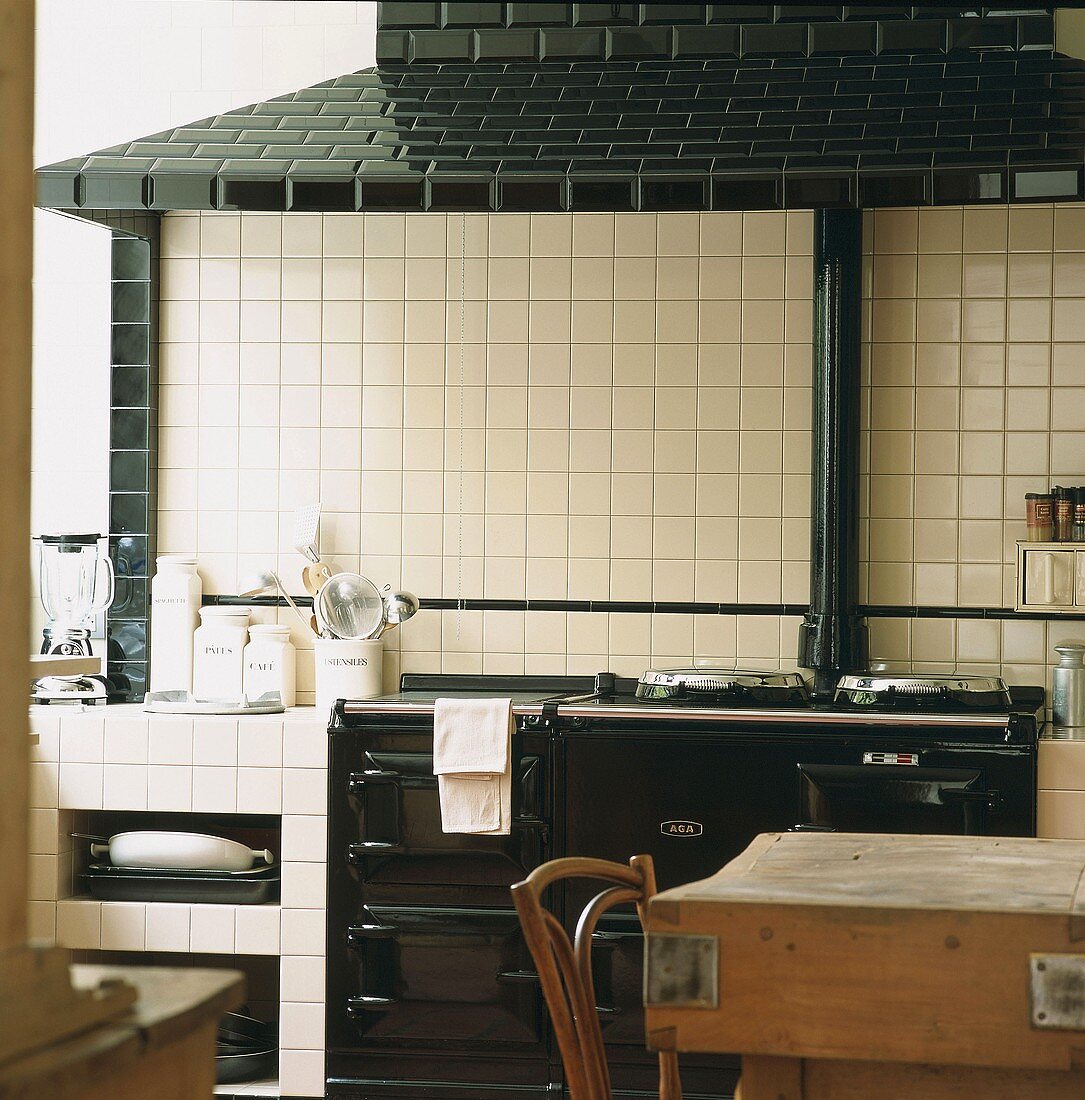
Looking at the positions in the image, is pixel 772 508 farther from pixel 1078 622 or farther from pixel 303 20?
pixel 303 20

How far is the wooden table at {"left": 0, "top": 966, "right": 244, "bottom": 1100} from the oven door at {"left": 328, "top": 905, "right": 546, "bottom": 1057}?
7.67ft

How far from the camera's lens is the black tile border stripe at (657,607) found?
12.9 feet

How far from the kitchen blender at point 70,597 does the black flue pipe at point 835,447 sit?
6.80 feet

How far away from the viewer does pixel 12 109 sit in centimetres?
111

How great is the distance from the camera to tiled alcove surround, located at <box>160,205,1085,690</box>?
12.9ft

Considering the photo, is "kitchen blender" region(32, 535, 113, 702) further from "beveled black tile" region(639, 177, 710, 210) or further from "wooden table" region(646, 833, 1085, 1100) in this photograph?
"wooden table" region(646, 833, 1085, 1100)

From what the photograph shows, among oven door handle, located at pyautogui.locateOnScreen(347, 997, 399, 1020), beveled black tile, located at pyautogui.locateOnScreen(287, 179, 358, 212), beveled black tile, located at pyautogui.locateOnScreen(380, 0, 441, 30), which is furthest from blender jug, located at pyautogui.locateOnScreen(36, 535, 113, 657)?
beveled black tile, located at pyautogui.locateOnScreen(380, 0, 441, 30)

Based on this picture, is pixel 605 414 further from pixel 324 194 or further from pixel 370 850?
pixel 370 850

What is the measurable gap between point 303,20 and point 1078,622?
9.57 ft

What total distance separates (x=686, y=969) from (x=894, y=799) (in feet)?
5.87

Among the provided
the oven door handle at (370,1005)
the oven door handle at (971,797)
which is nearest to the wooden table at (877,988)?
the oven door handle at (971,797)

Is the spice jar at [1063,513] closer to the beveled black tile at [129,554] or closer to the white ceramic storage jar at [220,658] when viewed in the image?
the white ceramic storage jar at [220,658]

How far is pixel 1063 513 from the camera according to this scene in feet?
12.4

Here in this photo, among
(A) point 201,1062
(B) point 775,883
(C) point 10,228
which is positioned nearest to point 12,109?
(C) point 10,228
